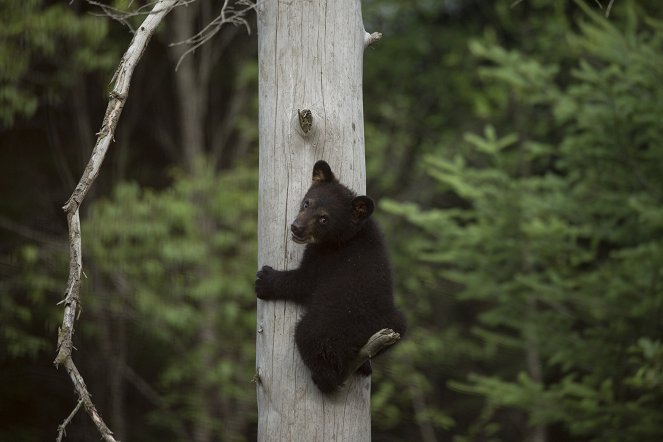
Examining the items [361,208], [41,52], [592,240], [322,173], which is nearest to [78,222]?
[322,173]

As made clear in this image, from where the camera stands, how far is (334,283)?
12.4ft

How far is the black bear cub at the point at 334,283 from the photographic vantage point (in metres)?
3.68

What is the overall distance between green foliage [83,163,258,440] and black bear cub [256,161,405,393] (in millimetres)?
5000

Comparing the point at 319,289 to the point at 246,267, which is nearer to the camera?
the point at 319,289

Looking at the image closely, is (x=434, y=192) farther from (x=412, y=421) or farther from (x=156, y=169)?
(x=156, y=169)

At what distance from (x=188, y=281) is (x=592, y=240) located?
4877 millimetres

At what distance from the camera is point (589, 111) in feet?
19.9

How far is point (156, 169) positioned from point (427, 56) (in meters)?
4.92

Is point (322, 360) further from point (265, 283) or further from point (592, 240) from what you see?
point (592, 240)

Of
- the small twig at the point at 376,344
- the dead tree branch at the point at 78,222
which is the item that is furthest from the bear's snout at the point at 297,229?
the dead tree branch at the point at 78,222

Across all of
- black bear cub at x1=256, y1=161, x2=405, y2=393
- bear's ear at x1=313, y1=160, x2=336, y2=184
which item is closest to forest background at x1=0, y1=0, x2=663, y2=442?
black bear cub at x1=256, y1=161, x2=405, y2=393

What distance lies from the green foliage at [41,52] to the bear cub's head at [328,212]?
5.21 m

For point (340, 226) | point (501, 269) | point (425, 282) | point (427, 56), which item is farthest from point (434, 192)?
point (340, 226)

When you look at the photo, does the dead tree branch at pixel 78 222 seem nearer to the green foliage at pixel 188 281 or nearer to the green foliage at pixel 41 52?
the green foliage at pixel 41 52
